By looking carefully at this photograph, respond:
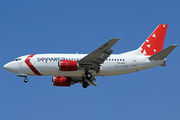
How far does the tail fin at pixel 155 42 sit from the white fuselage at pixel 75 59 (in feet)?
7.68

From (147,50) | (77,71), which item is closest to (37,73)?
(77,71)

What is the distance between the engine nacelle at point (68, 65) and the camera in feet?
149

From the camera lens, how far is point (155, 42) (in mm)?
52312

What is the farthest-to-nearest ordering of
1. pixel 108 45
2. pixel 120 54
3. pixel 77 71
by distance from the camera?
pixel 120 54 < pixel 77 71 < pixel 108 45

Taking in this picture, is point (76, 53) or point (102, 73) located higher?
point (76, 53)

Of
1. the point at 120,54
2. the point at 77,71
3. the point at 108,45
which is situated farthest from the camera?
the point at 120,54

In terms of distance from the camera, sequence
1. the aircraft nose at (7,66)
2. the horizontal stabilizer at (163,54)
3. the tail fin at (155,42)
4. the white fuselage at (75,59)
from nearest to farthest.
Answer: the horizontal stabilizer at (163,54)
the white fuselage at (75,59)
the aircraft nose at (7,66)
the tail fin at (155,42)

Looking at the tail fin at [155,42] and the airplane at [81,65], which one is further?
the tail fin at [155,42]

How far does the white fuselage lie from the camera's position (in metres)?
47.5

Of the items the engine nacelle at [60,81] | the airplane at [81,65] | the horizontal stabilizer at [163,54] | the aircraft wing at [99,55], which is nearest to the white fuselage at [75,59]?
the airplane at [81,65]

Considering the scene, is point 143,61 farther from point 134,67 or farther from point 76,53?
point 76,53

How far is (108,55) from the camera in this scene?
149 ft

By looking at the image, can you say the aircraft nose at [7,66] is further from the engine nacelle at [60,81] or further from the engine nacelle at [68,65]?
the engine nacelle at [68,65]

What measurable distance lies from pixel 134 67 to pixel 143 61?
5.27ft
